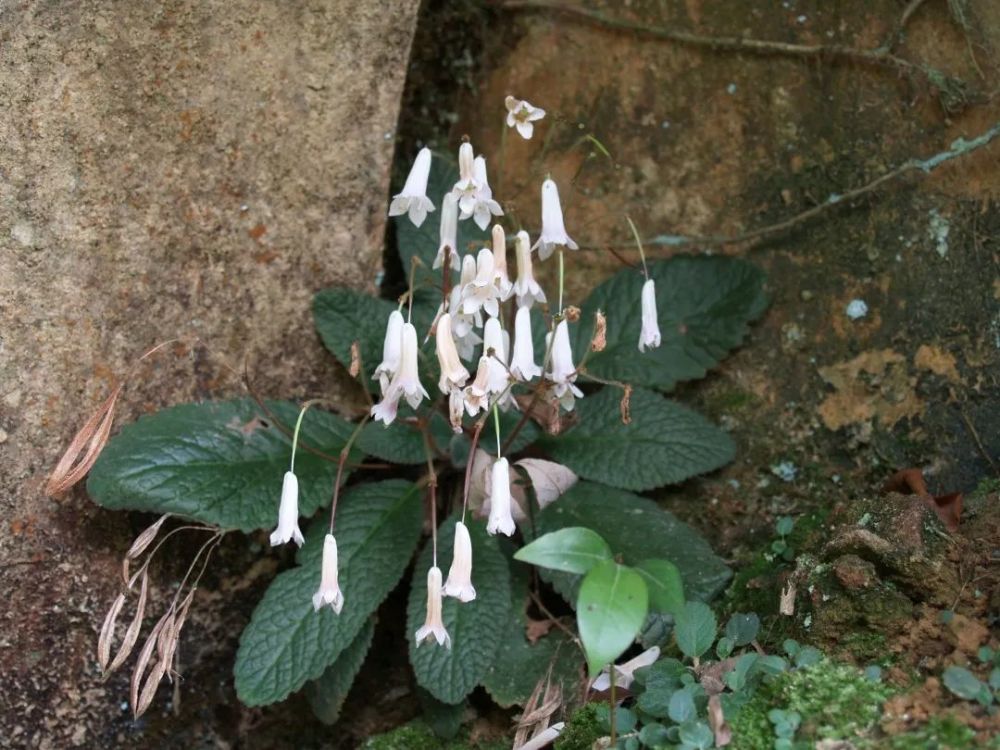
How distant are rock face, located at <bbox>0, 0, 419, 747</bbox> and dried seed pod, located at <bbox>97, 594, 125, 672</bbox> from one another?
112 millimetres

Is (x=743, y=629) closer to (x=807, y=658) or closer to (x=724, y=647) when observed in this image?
(x=724, y=647)

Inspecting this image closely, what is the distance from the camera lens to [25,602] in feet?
7.95

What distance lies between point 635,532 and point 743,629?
542 millimetres

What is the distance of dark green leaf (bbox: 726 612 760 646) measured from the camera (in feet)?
6.98

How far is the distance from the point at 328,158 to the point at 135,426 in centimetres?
95

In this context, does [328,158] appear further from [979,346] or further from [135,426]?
[979,346]

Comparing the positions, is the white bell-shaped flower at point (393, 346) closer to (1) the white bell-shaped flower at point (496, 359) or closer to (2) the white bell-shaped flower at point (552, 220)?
(1) the white bell-shaped flower at point (496, 359)

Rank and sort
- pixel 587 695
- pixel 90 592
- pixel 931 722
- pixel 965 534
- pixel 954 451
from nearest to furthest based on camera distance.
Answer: pixel 931 722, pixel 965 534, pixel 587 695, pixel 90 592, pixel 954 451

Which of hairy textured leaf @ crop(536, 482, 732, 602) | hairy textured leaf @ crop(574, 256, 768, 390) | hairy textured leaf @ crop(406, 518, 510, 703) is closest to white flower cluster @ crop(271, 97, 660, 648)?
hairy textured leaf @ crop(406, 518, 510, 703)

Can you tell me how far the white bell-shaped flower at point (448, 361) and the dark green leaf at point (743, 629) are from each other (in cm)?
79

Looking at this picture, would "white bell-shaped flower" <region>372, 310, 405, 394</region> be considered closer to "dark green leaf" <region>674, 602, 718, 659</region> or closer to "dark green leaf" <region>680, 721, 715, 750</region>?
Answer: "dark green leaf" <region>674, 602, 718, 659</region>

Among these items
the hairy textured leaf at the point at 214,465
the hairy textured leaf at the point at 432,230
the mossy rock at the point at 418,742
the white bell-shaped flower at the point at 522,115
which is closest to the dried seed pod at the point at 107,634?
the hairy textured leaf at the point at 214,465

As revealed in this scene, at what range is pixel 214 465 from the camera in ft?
8.57

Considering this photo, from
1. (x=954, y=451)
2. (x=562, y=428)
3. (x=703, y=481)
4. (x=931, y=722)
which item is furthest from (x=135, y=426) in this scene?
(x=954, y=451)
